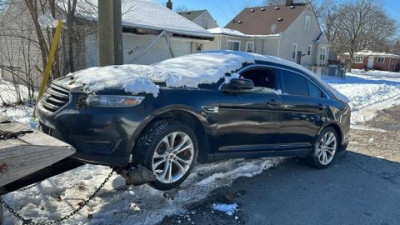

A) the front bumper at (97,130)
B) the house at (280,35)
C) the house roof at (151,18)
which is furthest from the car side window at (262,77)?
the house at (280,35)

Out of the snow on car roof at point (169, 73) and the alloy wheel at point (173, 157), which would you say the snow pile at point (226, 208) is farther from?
the snow on car roof at point (169, 73)

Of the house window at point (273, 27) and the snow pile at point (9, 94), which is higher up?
the house window at point (273, 27)

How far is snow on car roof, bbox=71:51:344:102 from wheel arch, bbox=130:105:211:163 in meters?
0.26

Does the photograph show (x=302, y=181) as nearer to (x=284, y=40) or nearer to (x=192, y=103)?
(x=192, y=103)

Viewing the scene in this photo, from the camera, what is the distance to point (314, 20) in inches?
1364

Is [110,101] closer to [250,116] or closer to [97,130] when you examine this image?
[97,130]

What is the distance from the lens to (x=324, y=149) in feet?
19.1

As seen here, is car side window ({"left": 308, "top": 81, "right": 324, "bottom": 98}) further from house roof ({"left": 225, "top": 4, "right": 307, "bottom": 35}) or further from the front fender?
house roof ({"left": 225, "top": 4, "right": 307, "bottom": 35})

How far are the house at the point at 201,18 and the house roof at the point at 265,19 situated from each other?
2.17 m

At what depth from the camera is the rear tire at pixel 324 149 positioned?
5.66m

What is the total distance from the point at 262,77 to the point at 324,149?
1.79 metres

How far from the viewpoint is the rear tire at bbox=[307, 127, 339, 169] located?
566 cm

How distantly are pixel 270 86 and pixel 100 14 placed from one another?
278cm

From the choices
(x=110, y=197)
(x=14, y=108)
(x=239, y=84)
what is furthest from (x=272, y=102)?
(x=14, y=108)
